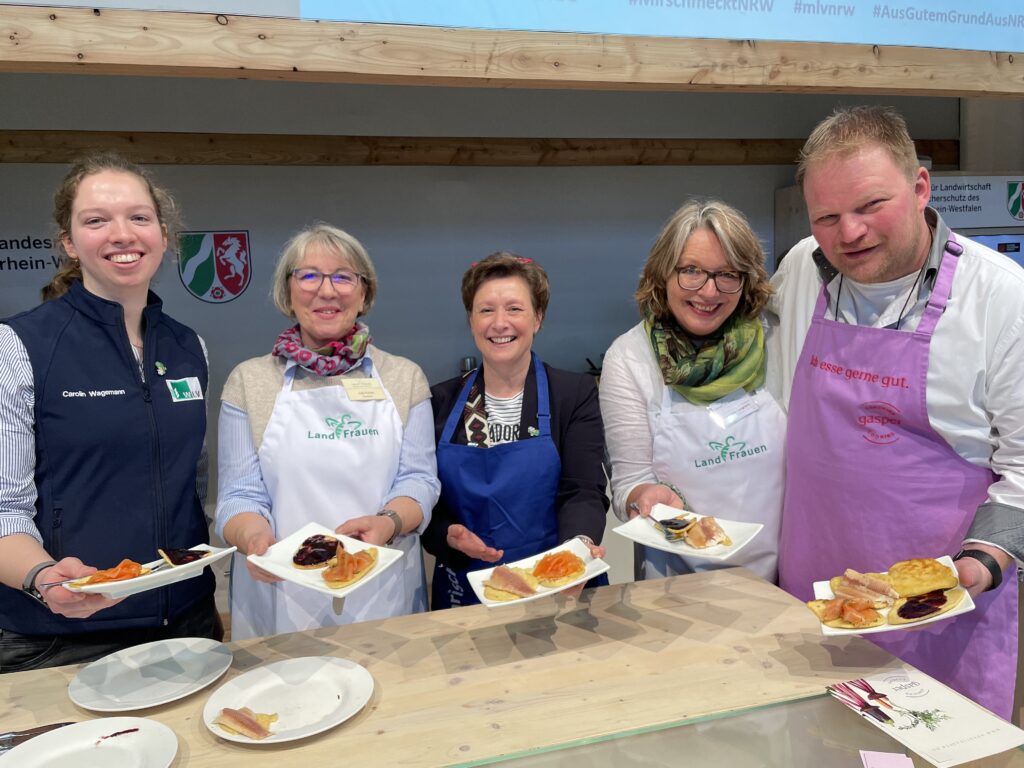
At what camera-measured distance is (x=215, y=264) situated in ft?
15.2

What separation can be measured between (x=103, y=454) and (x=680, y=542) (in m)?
1.32

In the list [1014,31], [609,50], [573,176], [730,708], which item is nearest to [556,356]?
[573,176]

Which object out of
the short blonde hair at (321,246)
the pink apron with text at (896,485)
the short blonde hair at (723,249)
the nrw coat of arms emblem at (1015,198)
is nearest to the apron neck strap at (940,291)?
the pink apron with text at (896,485)

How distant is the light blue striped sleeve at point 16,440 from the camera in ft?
5.35

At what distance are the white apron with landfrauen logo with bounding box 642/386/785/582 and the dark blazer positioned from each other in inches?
7.0

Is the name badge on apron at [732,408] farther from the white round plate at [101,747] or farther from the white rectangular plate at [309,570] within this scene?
the white round plate at [101,747]

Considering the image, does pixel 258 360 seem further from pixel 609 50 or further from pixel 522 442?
pixel 609 50

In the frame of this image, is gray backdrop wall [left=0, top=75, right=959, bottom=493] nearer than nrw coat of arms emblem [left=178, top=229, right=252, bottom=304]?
Yes

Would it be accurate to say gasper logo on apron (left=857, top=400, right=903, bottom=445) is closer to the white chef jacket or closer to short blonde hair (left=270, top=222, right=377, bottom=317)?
the white chef jacket

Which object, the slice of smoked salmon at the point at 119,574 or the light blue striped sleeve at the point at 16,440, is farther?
the light blue striped sleeve at the point at 16,440

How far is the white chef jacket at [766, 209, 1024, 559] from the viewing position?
5.29ft

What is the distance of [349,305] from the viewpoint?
2.06m

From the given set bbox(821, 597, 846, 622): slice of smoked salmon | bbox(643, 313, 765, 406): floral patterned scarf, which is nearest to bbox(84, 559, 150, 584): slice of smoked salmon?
bbox(821, 597, 846, 622): slice of smoked salmon

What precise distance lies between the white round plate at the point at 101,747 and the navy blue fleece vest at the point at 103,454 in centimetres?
59
